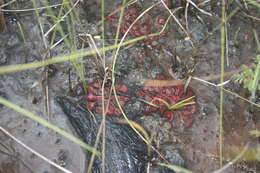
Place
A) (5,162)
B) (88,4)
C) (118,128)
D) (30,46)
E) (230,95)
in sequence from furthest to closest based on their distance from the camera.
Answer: (88,4) < (30,46) < (230,95) < (118,128) < (5,162)

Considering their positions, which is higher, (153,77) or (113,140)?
(153,77)

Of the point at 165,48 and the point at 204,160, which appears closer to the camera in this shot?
the point at 204,160

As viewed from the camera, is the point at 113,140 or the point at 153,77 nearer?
the point at 113,140

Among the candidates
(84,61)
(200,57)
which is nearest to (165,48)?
(200,57)

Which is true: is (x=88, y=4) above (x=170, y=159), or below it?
above

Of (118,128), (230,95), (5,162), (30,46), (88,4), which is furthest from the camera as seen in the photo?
(88,4)

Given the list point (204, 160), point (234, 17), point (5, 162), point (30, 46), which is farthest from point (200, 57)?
point (5, 162)

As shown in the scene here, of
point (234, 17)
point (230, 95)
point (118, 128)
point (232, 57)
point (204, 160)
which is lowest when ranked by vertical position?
point (204, 160)

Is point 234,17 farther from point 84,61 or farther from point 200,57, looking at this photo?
point 84,61
